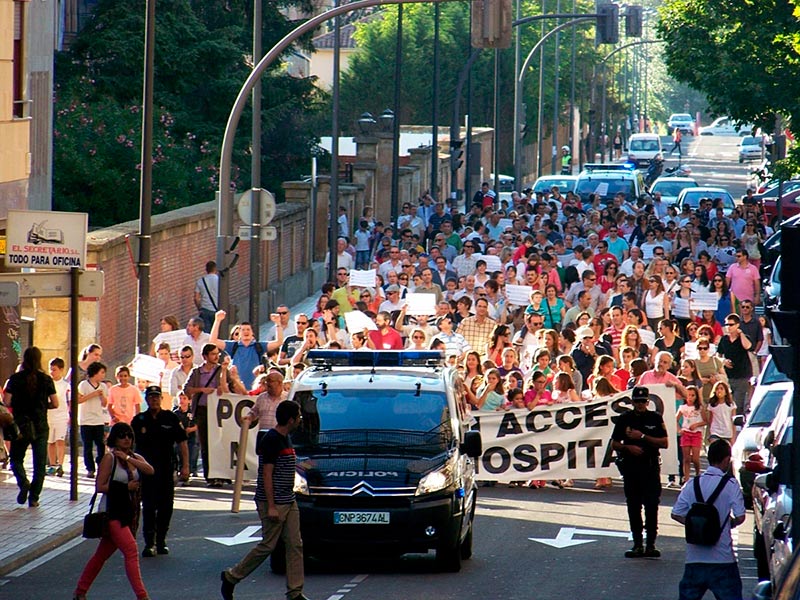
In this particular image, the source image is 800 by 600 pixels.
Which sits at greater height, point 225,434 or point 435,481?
point 225,434

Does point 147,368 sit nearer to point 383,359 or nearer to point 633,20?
point 383,359

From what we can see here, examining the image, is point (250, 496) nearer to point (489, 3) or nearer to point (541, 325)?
point (541, 325)

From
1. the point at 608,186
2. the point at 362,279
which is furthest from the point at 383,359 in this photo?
the point at 608,186

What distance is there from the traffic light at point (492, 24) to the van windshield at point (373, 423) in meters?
11.9

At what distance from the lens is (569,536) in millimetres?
17141

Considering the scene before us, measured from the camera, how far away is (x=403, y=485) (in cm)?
1474

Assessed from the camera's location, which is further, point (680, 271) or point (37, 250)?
point (680, 271)

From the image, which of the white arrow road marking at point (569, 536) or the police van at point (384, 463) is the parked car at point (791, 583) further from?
the white arrow road marking at point (569, 536)

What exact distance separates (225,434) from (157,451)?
185 inches

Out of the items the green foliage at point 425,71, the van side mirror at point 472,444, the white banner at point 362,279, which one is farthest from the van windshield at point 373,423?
the green foliage at point 425,71

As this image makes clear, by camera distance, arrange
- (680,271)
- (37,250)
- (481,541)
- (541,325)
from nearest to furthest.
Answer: (481,541) → (37,250) → (541,325) → (680,271)

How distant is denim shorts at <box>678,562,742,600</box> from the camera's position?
1177cm

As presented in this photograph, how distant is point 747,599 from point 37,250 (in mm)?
8607

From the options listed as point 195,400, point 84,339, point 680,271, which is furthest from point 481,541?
point 680,271
